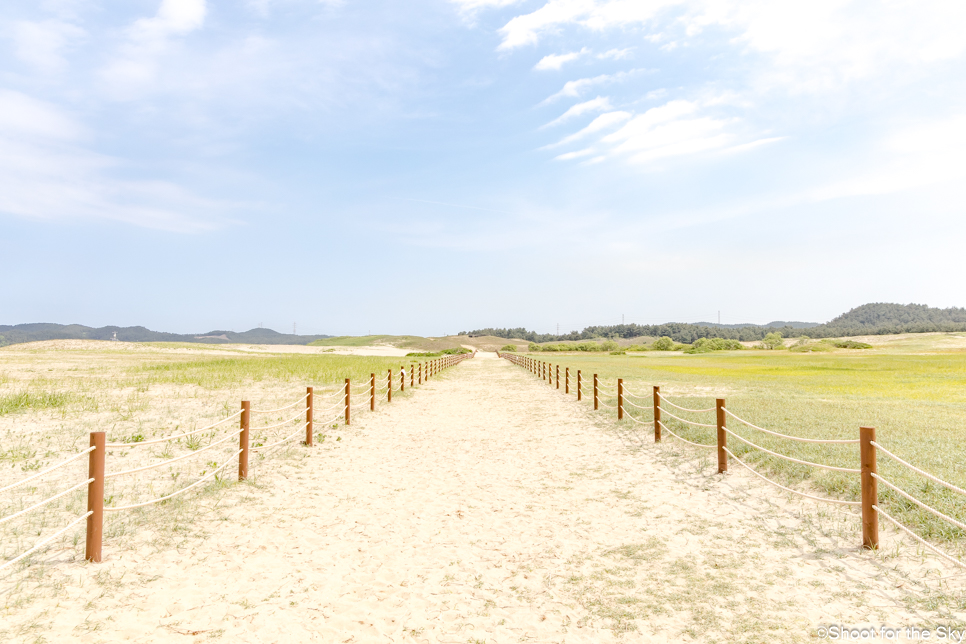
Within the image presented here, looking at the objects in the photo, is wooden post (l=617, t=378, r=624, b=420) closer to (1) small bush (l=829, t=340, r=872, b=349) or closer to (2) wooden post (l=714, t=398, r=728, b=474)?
(2) wooden post (l=714, t=398, r=728, b=474)

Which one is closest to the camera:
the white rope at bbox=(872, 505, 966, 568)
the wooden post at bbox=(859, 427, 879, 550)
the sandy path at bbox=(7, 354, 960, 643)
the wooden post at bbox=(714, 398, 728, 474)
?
the sandy path at bbox=(7, 354, 960, 643)

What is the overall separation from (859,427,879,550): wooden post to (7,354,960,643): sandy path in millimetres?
248

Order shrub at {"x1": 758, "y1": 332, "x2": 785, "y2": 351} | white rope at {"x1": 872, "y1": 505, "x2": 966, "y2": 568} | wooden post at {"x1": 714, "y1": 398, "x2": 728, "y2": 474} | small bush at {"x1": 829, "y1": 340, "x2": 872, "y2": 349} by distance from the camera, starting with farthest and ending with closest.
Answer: shrub at {"x1": 758, "y1": 332, "x2": 785, "y2": 351} → small bush at {"x1": 829, "y1": 340, "x2": 872, "y2": 349} → wooden post at {"x1": 714, "y1": 398, "x2": 728, "y2": 474} → white rope at {"x1": 872, "y1": 505, "x2": 966, "y2": 568}

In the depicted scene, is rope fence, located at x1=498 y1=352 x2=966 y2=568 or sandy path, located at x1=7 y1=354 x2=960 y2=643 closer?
sandy path, located at x1=7 y1=354 x2=960 y2=643

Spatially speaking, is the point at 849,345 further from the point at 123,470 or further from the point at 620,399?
the point at 123,470

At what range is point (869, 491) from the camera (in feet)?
18.6

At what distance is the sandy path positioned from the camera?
4.40m

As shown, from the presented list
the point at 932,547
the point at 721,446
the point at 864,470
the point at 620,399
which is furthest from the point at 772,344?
the point at 932,547

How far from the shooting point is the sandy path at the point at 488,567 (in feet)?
14.4

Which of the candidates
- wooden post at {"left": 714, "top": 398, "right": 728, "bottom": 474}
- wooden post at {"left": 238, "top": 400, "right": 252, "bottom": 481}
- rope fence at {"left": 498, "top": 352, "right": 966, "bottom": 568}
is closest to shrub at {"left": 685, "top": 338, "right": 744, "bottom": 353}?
rope fence at {"left": 498, "top": 352, "right": 966, "bottom": 568}

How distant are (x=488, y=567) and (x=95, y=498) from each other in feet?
14.4

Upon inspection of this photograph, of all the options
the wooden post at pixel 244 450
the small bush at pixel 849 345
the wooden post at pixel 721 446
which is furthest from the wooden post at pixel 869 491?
the small bush at pixel 849 345

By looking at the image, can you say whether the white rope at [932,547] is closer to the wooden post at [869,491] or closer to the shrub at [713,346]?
the wooden post at [869,491]

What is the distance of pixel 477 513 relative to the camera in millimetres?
7523
